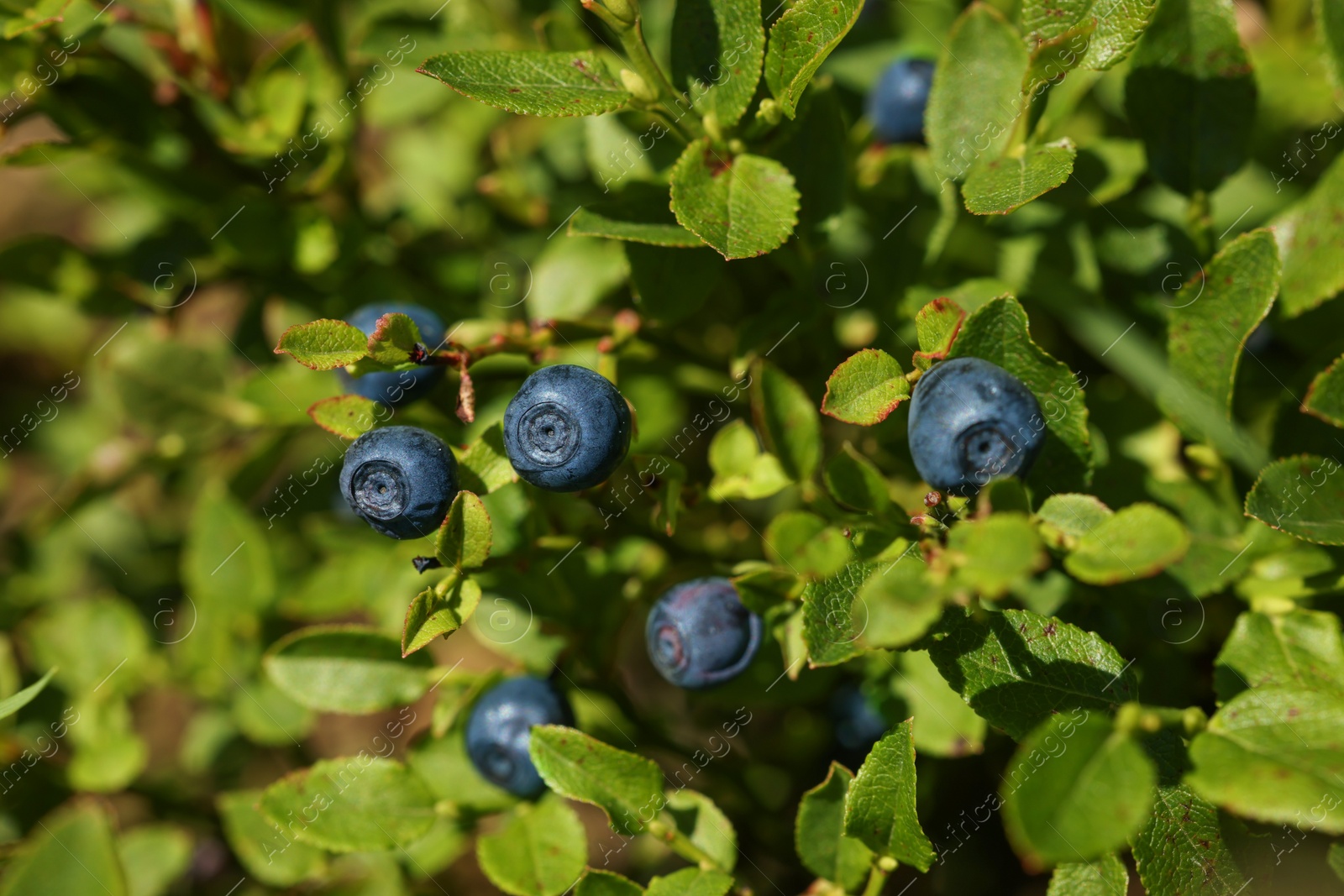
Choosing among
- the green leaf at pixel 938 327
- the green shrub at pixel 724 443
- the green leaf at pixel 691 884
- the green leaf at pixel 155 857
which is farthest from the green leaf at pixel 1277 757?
the green leaf at pixel 155 857

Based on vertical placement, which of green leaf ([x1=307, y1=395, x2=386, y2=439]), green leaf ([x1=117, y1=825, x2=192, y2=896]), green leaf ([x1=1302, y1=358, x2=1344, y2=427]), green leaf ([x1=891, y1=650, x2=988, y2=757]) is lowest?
green leaf ([x1=891, y1=650, x2=988, y2=757])

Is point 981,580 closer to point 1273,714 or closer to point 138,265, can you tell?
point 1273,714

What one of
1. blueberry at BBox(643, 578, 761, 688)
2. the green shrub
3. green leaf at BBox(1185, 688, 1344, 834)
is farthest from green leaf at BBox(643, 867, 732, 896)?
green leaf at BBox(1185, 688, 1344, 834)

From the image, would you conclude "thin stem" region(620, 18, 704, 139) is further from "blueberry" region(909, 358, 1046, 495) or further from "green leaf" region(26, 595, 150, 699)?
"green leaf" region(26, 595, 150, 699)

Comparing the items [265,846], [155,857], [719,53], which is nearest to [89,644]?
[155,857]

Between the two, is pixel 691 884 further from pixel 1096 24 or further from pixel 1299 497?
pixel 1096 24

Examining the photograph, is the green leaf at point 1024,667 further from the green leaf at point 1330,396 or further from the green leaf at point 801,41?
the green leaf at point 801,41

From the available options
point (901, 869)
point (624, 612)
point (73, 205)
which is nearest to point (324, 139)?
point (624, 612)
